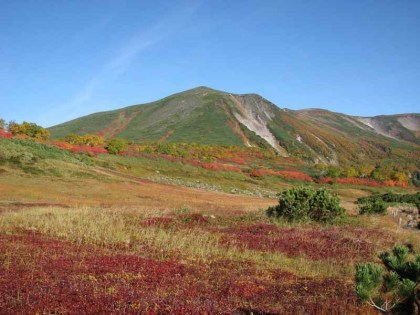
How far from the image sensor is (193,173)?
78.3 metres

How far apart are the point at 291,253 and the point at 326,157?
16593cm

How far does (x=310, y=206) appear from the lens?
89.0 feet

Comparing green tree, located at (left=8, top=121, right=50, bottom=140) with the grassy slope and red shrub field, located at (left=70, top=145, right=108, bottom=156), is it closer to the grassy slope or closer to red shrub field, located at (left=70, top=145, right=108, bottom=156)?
red shrub field, located at (left=70, top=145, right=108, bottom=156)

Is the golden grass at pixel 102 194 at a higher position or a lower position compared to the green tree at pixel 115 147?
lower

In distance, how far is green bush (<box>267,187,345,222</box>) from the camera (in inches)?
1053

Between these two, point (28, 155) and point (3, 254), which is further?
point (28, 155)

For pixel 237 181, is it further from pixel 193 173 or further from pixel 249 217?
pixel 249 217

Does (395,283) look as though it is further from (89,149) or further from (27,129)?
(27,129)

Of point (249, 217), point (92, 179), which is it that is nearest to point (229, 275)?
point (249, 217)

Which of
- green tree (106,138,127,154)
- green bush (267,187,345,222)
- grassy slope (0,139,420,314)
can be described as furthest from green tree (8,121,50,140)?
green bush (267,187,345,222)

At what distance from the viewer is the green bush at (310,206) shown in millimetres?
26734

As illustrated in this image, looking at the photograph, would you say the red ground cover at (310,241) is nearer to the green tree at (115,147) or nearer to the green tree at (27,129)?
the green tree at (115,147)

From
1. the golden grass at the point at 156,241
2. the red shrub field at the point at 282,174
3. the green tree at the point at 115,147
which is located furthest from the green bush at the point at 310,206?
the green tree at the point at 115,147

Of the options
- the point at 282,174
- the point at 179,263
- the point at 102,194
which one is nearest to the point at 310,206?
the point at 179,263
